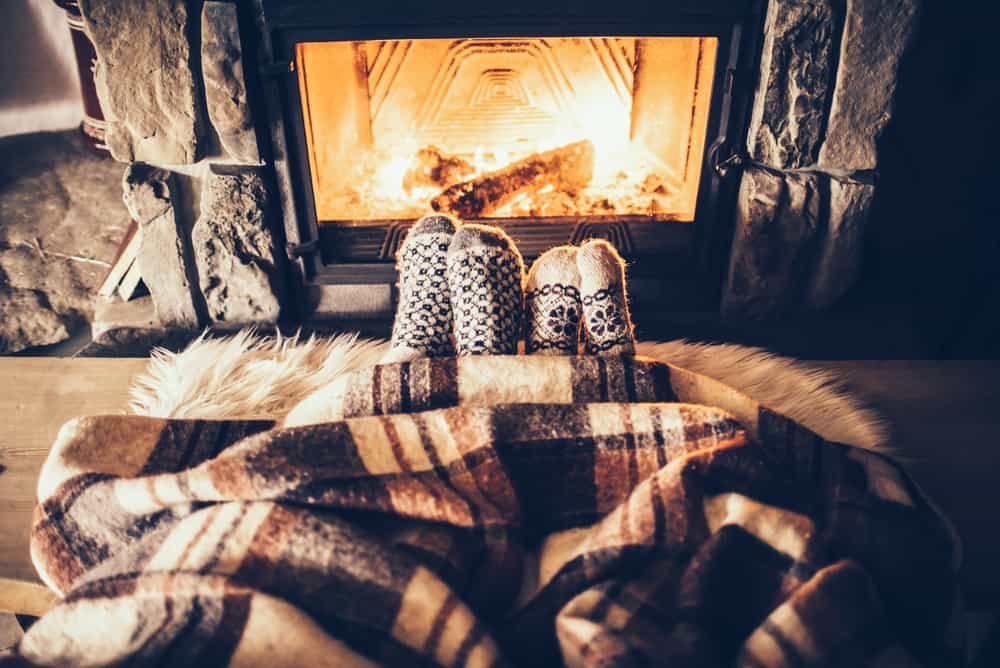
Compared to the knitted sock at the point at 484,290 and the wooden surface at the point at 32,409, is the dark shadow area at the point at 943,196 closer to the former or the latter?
the knitted sock at the point at 484,290

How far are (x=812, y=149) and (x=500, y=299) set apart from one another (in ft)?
2.01

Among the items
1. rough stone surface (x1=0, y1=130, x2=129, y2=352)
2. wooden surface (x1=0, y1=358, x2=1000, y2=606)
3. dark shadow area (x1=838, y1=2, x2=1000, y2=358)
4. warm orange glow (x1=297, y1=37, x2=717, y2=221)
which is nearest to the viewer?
wooden surface (x1=0, y1=358, x2=1000, y2=606)

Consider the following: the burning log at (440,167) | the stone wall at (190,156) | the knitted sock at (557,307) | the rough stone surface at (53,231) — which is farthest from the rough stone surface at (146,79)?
the knitted sock at (557,307)

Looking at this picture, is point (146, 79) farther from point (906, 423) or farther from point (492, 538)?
point (906, 423)

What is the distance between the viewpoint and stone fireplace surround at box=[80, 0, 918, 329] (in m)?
0.96

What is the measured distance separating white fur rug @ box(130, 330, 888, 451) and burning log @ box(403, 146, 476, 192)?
368mm

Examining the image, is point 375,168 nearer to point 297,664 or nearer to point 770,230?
point 770,230

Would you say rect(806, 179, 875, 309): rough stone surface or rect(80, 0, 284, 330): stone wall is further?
rect(806, 179, 875, 309): rough stone surface

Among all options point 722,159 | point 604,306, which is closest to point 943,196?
point 722,159

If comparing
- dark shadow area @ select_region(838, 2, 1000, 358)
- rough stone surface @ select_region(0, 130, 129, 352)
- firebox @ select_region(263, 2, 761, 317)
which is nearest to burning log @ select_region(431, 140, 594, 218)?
firebox @ select_region(263, 2, 761, 317)

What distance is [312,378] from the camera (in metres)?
1.05

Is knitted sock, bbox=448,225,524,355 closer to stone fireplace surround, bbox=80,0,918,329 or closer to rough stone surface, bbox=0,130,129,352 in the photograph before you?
stone fireplace surround, bbox=80,0,918,329

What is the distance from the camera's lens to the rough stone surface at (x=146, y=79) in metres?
0.96

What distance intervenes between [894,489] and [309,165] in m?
1.00
